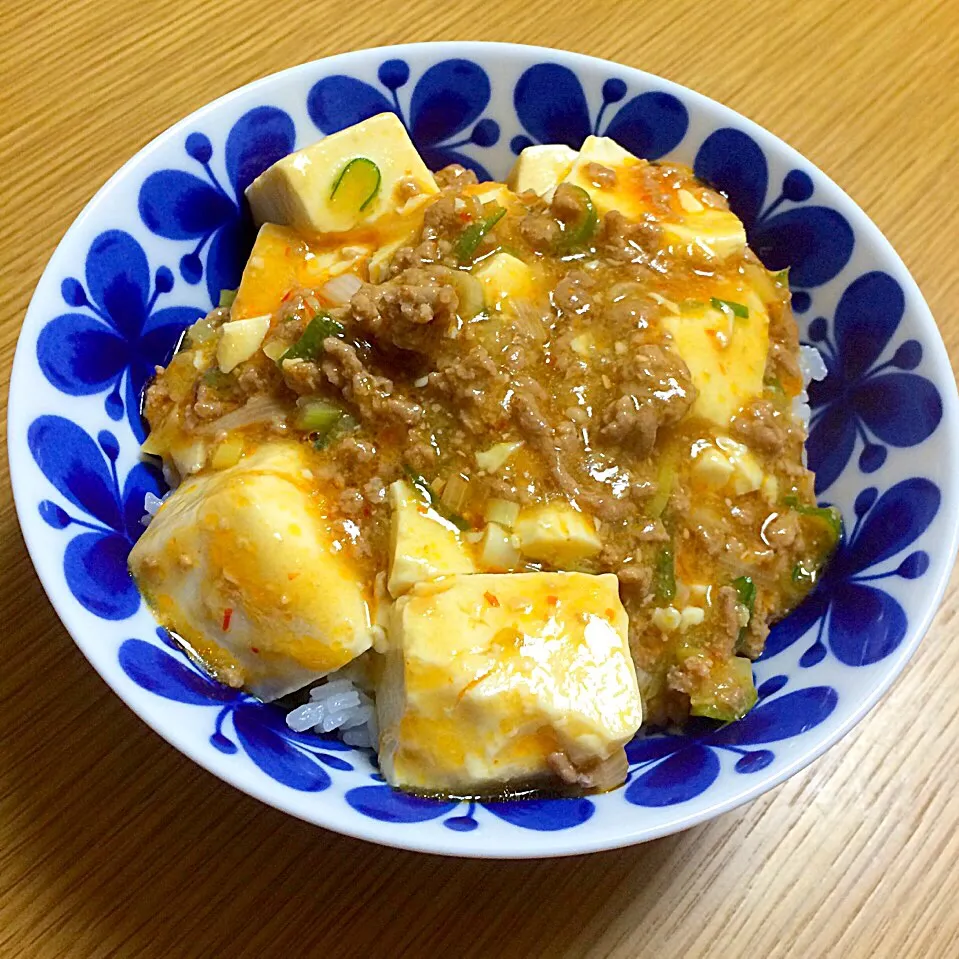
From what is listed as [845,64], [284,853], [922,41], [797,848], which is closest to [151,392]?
[284,853]

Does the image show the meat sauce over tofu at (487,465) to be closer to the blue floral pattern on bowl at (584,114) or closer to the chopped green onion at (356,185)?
the chopped green onion at (356,185)

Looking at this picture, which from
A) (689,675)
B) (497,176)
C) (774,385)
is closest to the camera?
(689,675)

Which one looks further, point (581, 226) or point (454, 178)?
point (454, 178)

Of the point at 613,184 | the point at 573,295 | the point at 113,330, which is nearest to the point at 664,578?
the point at 573,295

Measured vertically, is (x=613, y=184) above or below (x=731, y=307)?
above

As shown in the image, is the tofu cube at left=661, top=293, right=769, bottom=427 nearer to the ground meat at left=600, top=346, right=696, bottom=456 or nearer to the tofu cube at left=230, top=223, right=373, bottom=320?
the ground meat at left=600, top=346, right=696, bottom=456

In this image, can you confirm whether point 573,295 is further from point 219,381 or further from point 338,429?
point 219,381

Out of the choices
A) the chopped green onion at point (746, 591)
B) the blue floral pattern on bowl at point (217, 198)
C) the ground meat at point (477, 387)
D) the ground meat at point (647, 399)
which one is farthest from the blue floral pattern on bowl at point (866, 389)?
the blue floral pattern on bowl at point (217, 198)

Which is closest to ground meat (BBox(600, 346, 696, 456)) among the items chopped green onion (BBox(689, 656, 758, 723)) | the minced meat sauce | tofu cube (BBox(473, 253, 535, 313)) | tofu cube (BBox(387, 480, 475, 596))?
the minced meat sauce
